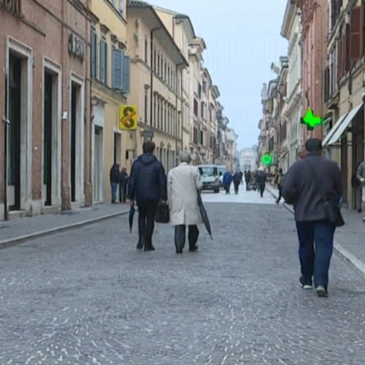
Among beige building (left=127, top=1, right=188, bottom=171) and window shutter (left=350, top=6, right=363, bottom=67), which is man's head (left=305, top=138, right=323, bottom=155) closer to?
window shutter (left=350, top=6, right=363, bottom=67)

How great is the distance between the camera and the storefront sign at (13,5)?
19750mm

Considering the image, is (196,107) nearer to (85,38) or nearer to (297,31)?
(297,31)

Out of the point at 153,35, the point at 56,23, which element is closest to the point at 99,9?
the point at 56,23

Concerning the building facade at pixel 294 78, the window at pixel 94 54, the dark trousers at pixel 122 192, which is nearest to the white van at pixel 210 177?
the building facade at pixel 294 78

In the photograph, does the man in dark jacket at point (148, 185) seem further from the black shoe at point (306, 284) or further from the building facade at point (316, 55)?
the building facade at point (316, 55)

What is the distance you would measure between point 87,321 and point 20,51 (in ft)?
49.5

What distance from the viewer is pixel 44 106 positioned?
2455cm

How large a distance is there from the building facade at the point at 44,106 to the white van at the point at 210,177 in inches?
1233

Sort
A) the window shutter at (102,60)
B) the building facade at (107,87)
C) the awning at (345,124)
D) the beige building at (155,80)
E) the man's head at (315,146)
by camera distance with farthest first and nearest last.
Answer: the beige building at (155,80) → the window shutter at (102,60) → the building facade at (107,87) → the awning at (345,124) → the man's head at (315,146)

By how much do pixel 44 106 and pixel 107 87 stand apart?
8.77 m

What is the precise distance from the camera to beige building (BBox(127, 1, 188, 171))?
42.0 m

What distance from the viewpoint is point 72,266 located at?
11398 millimetres

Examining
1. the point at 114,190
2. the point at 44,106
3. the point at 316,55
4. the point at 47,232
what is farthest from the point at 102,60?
the point at 47,232

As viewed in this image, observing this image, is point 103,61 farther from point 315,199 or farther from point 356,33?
point 315,199
